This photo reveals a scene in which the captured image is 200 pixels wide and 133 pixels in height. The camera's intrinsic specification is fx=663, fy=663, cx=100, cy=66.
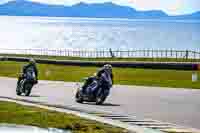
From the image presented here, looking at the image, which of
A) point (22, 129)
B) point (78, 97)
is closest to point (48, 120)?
point (22, 129)

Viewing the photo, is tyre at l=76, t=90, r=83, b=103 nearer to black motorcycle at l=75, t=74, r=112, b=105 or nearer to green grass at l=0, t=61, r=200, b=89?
black motorcycle at l=75, t=74, r=112, b=105

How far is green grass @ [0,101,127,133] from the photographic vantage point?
46.8 ft

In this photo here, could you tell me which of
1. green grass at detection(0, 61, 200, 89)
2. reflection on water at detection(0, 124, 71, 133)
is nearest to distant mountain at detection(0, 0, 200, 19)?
green grass at detection(0, 61, 200, 89)

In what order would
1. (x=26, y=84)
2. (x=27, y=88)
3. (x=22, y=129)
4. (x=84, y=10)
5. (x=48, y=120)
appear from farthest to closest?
(x=27, y=88)
(x=26, y=84)
(x=84, y=10)
(x=48, y=120)
(x=22, y=129)

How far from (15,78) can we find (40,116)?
567cm

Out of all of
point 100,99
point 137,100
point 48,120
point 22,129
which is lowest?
point 137,100

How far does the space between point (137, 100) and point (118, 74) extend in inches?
41.0

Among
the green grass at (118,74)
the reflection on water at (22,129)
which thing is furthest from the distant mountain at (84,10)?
the reflection on water at (22,129)

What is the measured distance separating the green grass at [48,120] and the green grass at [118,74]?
1.92 metres

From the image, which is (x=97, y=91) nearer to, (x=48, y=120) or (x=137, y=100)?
(x=137, y=100)

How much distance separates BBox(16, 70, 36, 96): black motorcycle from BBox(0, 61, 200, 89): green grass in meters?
0.32

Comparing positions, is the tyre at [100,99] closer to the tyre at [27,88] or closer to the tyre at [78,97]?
the tyre at [78,97]

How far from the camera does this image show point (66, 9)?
19.4 m

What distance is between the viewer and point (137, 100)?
19.9m
